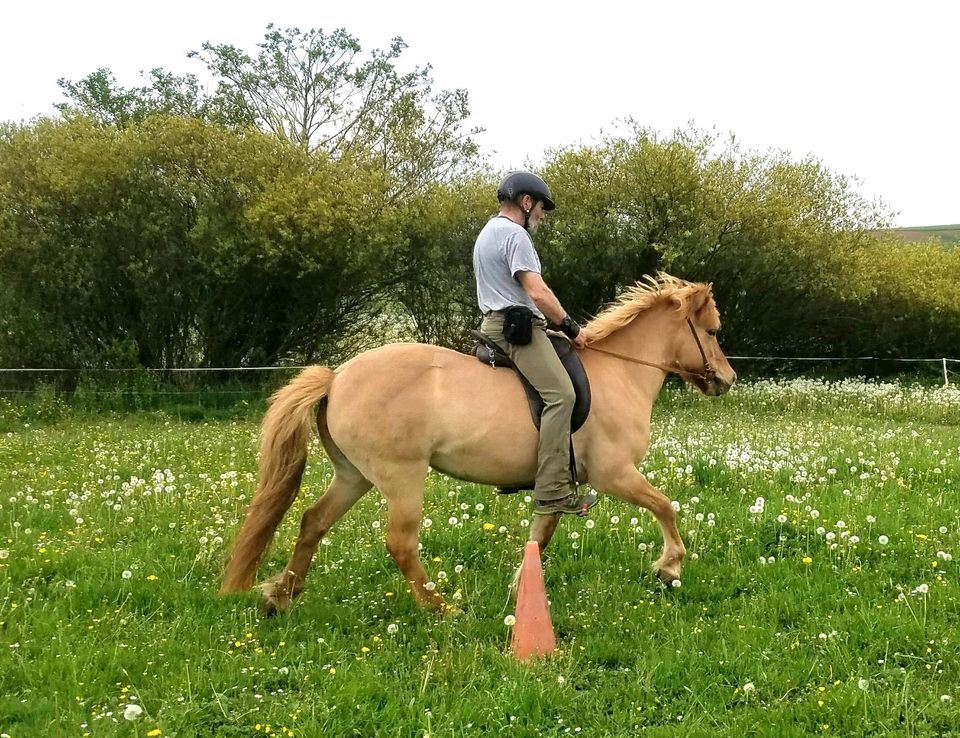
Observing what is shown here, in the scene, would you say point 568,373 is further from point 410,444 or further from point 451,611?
point 451,611

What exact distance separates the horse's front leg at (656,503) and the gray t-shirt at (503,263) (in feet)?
4.46

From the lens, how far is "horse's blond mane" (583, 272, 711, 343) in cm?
624

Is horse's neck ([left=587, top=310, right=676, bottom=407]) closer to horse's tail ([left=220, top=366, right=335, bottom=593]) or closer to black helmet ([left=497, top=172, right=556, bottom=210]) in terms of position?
black helmet ([left=497, top=172, right=556, bottom=210])

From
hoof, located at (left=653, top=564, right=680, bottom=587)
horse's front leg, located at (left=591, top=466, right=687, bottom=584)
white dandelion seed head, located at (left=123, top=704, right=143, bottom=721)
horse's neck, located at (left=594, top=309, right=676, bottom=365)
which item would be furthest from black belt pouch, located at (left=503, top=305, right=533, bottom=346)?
white dandelion seed head, located at (left=123, top=704, right=143, bottom=721)

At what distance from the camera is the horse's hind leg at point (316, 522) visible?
5.42m

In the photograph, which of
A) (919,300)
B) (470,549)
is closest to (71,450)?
(470,549)

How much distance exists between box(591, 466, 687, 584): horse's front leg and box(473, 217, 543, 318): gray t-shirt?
1.36 meters

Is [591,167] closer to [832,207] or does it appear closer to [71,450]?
[832,207]

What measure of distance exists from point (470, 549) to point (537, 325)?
2161mm

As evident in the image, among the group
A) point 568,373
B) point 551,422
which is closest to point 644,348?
point 568,373

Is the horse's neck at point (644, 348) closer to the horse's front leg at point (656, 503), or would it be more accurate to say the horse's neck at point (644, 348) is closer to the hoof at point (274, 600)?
the horse's front leg at point (656, 503)

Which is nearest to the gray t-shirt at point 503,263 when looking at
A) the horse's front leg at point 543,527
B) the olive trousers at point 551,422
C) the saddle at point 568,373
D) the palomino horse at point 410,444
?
the saddle at point 568,373

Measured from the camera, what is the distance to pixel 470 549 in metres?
6.43

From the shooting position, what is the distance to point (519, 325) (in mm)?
5305
